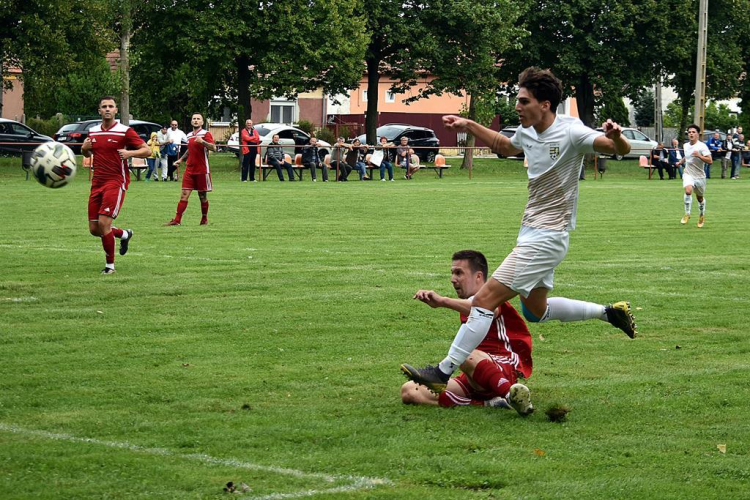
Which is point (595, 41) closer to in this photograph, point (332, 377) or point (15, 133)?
point (15, 133)

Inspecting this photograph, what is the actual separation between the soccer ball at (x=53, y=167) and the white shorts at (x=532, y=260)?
23.3ft

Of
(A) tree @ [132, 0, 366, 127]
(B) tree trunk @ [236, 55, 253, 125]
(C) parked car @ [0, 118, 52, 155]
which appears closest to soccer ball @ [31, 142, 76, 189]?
(A) tree @ [132, 0, 366, 127]

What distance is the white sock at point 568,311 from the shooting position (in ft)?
25.4

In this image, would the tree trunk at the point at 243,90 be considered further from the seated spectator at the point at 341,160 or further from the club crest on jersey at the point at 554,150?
the club crest on jersey at the point at 554,150

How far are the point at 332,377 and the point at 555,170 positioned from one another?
6.87ft

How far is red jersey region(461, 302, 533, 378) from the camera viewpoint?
7.13 metres

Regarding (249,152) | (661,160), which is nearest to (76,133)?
(249,152)

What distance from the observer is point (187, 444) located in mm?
5953

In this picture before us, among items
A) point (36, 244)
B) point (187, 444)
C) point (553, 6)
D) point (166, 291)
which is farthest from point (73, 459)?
point (553, 6)

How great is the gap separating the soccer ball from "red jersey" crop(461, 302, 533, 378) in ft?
22.6

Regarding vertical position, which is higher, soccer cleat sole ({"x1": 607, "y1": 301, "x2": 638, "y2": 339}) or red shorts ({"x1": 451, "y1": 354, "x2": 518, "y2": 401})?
soccer cleat sole ({"x1": 607, "y1": 301, "x2": 638, "y2": 339})

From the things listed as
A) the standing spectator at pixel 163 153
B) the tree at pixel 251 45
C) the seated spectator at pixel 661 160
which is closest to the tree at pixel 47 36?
the tree at pixel 251 45

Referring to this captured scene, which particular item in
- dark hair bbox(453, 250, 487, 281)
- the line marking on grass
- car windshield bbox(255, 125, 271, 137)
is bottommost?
the line marking on grass

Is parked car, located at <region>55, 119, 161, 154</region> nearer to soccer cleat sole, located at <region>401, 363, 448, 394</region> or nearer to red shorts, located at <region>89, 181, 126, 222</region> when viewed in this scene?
red shorts, located at <region>89, 181, 126, 222</region>
